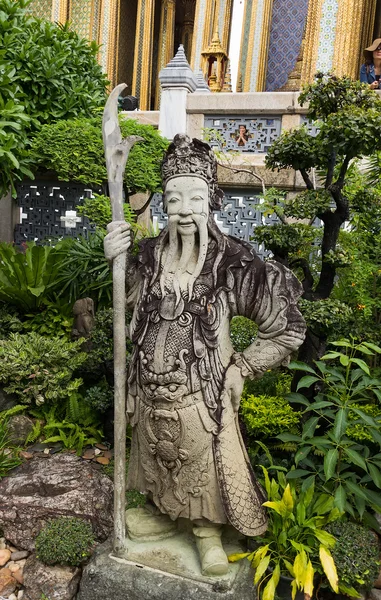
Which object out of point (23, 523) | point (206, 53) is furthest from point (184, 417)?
point (206, 53)

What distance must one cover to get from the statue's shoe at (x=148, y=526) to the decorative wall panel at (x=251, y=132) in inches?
180

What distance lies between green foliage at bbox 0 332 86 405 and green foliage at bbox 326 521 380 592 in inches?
97.7

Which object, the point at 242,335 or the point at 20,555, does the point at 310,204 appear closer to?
the point at 242,335

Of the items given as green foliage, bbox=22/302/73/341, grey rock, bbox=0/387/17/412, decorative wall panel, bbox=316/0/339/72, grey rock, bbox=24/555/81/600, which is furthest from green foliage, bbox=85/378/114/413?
decorative wall panel, bbox=316/0/339/72

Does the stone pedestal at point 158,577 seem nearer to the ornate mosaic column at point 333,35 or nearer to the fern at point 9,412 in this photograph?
the fern at point 9,412

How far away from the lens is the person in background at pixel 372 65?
30.9 feet

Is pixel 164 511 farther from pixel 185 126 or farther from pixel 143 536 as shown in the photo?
pixel 185 126

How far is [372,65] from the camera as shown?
967cm

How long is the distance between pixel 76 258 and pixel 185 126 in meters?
2.41

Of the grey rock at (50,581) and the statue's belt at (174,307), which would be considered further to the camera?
the grey rock at (50,581)

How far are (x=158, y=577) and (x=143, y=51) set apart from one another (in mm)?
13126

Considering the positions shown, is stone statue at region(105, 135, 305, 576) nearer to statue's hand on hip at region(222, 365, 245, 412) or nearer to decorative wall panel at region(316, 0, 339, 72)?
statue's hand on hip at region(222, 365, 245, 412)

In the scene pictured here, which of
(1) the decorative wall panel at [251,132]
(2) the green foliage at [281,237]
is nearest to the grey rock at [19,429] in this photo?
(2) the green foliage at [281,237]

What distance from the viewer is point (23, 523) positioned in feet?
11.5
